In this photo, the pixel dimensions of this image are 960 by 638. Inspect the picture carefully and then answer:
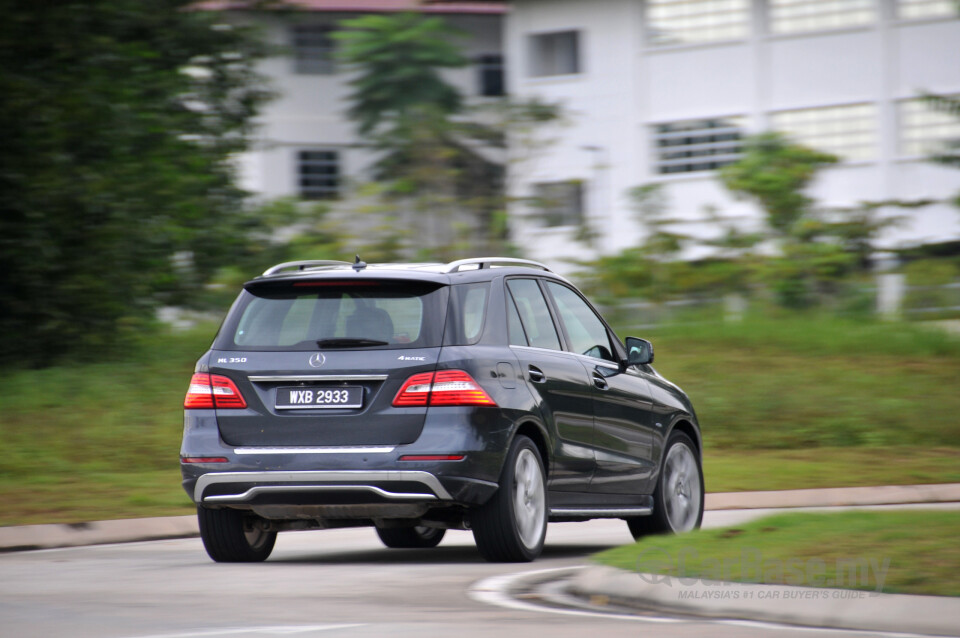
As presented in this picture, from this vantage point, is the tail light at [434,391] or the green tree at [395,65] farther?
the green tree at [395,65]

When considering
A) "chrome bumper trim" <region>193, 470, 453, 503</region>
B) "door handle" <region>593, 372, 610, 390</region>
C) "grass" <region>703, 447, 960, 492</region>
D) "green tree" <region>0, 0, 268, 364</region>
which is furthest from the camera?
"green tree" <region>0, 0, 268, 364</region>

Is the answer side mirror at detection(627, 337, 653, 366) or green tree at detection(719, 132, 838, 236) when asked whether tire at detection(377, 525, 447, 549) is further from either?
green tree at detection(719, 132, 838, 236)

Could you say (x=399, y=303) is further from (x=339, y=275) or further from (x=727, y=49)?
(x=727, y=49)

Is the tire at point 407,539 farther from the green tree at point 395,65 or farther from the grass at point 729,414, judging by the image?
the green tree at point 395,65

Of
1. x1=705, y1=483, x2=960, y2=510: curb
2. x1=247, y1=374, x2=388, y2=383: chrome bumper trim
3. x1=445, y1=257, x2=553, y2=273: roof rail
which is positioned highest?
x1=445, y1=257, x2=553, y2=273: roof rail

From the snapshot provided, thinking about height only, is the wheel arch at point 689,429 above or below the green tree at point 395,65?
below

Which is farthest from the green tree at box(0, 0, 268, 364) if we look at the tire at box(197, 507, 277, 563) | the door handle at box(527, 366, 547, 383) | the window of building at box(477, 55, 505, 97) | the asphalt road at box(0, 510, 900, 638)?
the window of building at box(477, 55, 505, 97)

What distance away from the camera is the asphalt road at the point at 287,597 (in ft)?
20.0

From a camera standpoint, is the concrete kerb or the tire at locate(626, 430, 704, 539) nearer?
the tire at locate(626, 430, 704, 539)

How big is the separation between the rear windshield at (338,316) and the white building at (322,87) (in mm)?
36101

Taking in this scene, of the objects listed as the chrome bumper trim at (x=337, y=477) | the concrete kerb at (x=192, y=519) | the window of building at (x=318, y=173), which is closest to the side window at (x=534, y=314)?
the chrome bumper trim at (x=337, y=477)

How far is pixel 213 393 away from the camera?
8484 mm

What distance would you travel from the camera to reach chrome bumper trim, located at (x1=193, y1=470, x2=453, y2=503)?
8062 mm

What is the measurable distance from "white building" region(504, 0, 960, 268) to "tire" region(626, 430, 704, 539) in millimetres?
23373
